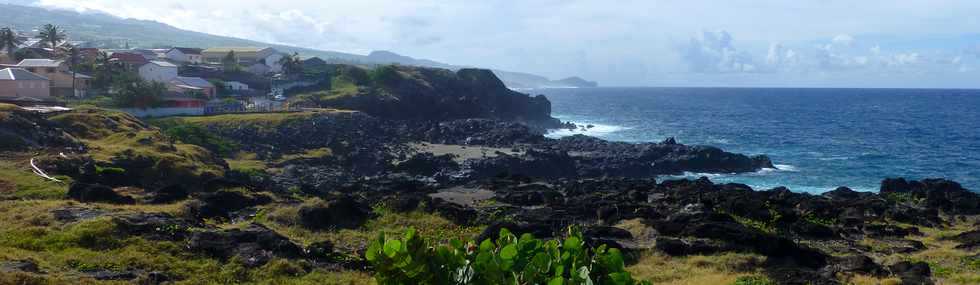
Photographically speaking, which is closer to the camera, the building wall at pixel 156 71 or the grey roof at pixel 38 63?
the grey roof at pixel 38 63

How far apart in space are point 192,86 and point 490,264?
81913mm

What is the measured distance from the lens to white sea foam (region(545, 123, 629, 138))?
102 m

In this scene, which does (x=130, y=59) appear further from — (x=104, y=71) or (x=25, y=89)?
(x=25, y=89)

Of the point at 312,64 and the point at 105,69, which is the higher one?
the point at 312,64

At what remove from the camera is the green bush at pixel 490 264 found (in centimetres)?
825

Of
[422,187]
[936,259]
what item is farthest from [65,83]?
[936,259]

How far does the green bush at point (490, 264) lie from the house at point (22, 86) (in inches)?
2313

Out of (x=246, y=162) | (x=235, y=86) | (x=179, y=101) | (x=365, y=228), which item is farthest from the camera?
(x=235, y=86)

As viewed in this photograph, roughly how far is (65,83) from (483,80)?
214 feet

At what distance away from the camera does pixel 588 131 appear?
107m

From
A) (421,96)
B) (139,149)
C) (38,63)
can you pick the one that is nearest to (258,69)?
(421,96)

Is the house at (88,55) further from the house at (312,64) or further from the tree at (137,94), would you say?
the house at (312,64)

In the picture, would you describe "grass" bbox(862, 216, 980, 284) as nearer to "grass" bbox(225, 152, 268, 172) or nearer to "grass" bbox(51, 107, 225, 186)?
"grass" bbox(51, 107, 225, 186)

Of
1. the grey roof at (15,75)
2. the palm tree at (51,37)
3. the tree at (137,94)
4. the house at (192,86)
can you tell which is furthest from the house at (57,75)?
the palm tree at (51,37)
